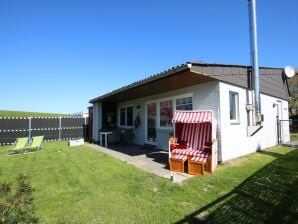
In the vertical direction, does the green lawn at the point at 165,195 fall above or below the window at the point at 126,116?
below

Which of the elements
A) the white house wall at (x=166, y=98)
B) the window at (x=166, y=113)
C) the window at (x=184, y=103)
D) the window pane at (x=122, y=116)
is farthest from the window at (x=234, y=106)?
the window pane at (x=122, y=116)

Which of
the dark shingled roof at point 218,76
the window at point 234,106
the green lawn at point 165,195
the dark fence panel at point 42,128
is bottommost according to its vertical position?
the green lawn at point 165,195

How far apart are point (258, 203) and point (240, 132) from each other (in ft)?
14.1

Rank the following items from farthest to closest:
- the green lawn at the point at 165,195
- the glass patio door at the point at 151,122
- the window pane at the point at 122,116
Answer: the window pane at the point at 122,116 < the glass patio door at the point at 151,122 < the green lawn at the point at 165,195

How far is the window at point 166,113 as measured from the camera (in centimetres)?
981

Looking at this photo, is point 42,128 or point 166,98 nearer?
point 166,98

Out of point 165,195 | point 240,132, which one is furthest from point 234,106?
point 165,195

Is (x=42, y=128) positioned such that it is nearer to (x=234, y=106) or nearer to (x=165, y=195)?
(x=165, y=195)

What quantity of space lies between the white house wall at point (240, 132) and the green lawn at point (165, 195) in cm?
78

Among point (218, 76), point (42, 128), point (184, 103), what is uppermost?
point (218, 76)

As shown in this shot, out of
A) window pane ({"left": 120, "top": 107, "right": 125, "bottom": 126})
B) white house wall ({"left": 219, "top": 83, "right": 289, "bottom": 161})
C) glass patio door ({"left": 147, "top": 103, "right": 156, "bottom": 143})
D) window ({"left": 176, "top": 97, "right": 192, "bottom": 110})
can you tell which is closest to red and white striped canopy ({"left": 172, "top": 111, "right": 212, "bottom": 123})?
white house wall ({"left": 219, "top": 83, "right": 289, "bottom": 161})

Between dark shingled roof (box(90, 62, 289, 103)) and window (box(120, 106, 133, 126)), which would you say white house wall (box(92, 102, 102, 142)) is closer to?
window (box(120, 106, 133, 126))

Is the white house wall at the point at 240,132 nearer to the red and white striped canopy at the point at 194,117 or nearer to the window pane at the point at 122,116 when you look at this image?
the red and white striped canopy at the point at 194,117

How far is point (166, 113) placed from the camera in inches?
399
